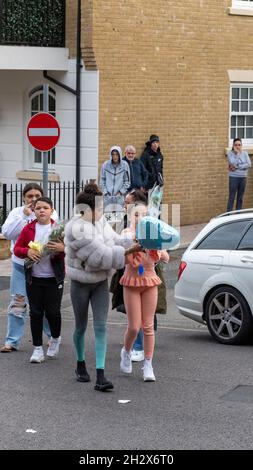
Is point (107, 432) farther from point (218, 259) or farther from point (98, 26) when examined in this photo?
point (98, 26)

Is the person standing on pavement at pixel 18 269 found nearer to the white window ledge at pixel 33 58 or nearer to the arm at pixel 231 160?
the white window ledge at pixel 33 58

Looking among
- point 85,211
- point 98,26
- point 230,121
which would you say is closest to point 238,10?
point 230,121

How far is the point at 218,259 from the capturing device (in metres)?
10.5

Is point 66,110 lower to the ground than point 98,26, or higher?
lower

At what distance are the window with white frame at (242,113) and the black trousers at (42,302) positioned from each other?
1288cm

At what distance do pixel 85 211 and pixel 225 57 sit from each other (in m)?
13.3

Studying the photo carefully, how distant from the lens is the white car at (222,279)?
33.7ft

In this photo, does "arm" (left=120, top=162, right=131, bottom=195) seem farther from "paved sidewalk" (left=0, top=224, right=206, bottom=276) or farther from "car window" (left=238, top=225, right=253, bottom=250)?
"car window" (left=238, top=225, right=253, bottom=250)

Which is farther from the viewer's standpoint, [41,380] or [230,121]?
[230,121]

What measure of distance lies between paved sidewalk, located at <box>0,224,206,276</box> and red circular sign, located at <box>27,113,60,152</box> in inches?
96.2

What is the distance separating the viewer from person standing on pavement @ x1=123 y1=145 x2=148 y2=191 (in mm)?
17922

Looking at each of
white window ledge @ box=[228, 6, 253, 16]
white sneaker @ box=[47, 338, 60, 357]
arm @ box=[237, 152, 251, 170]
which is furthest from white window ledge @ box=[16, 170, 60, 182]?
white sneaker @ box=[47, 338, 60, 357]

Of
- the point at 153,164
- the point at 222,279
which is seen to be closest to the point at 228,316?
the point at 222,279

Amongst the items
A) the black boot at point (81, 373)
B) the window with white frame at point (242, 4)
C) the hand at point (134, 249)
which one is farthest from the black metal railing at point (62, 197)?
the hand at point (134, 249)
